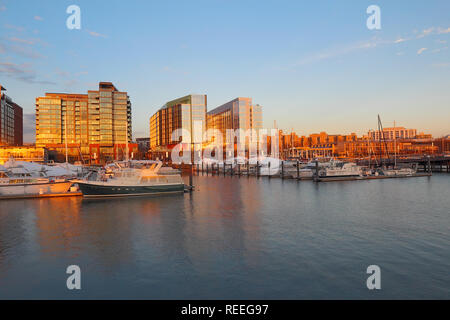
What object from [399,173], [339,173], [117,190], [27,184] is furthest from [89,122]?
[399,173]

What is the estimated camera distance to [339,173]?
67.3 meters

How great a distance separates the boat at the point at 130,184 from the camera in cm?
4116

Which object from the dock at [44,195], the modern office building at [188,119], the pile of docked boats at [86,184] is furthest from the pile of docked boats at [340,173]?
the modern office building at [188,119]

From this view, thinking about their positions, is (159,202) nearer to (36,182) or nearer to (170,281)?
(36,182)

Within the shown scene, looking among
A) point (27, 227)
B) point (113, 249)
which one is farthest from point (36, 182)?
point (113, 249)

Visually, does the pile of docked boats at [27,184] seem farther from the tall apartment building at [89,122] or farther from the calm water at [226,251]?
the tall apartment building at [89,122]

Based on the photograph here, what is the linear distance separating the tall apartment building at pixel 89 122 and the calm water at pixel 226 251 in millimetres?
119111

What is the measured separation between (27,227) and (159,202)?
52.7ft

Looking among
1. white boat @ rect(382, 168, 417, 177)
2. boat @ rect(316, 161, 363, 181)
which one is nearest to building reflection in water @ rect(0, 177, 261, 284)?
boat @ rect(316, 161, 363, 181)

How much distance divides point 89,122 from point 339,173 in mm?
123075

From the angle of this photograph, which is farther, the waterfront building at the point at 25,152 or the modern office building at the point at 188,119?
the modern office building at the point at 188,119

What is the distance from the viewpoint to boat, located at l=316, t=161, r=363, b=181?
66062mm

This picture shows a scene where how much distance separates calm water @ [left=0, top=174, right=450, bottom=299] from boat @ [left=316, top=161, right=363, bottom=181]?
32.6 meters
